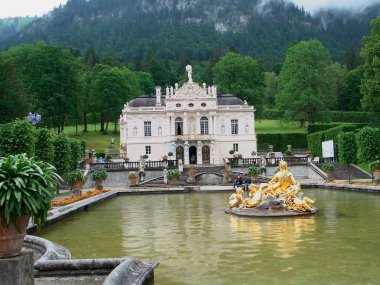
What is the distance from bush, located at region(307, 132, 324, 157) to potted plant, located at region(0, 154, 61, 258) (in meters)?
49.5

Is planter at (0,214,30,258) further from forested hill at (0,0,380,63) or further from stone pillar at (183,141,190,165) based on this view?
forested hill at (0,0,380,63)

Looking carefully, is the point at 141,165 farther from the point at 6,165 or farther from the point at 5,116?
the point at 6,165

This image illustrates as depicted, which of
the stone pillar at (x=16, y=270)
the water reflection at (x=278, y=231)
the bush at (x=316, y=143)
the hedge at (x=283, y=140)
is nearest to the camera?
the stone pillar at (x=16, y=270)

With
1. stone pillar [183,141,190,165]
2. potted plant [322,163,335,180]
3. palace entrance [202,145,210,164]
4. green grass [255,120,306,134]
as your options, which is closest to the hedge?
green grass [255,120,306,134]

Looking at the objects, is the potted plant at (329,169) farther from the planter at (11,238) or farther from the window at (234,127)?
the planter at (11,238)

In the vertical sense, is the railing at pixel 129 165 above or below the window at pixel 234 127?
below

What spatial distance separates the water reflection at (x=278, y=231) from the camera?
38.3ft

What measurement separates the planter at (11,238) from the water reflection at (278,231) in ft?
19.6

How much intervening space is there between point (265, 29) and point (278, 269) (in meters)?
185

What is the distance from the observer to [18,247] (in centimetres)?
588

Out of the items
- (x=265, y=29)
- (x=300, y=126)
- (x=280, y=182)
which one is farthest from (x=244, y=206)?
(x=265, y=29)

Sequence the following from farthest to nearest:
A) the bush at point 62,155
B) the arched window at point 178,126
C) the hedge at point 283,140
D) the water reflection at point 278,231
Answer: the hedge at point 283,140
the arched window at point 178,126
the bush at point 62,155
the water reflection at point 278,231

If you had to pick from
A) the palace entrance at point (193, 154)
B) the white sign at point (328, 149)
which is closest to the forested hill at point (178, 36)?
the palace entrance at point (193, 154)

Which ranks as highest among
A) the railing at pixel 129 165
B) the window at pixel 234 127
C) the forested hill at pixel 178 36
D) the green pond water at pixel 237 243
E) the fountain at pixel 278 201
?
the forested hill at pixel 178 36
